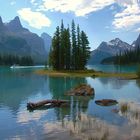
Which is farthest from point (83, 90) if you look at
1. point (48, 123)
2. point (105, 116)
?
point (48, 123)

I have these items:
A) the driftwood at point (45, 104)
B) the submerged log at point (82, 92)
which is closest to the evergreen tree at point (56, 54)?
the submerged log at point (82, 92)

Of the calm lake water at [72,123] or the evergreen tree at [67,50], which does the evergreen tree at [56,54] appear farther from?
the calm lake water at [72,123]

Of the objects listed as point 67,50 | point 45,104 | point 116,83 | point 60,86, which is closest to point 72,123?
point 45,104

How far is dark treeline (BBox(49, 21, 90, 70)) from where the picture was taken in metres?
133

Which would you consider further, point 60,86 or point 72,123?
point 60,86

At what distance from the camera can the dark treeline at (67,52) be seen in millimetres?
132750

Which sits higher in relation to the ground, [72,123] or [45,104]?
[45,104]

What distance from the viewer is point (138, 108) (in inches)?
1462

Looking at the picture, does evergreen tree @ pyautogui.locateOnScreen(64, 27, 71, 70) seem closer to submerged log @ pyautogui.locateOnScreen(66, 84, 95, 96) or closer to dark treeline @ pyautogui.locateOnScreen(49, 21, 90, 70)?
dark treeline @ pyautogui.locateOnScreen(49, 21, 90, 70)

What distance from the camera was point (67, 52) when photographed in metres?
134

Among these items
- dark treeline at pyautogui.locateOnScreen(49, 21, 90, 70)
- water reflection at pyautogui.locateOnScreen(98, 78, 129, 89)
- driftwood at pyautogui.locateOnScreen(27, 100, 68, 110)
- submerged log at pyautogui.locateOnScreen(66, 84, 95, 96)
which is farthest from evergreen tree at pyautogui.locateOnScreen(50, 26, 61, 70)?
driftwood at pyautogui.locateOnScreen(27, 100, 68, 110)

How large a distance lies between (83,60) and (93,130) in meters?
109

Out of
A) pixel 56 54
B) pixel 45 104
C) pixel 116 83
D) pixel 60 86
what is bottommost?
pixel 45 104

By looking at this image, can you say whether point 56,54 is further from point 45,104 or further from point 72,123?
point 72,123
